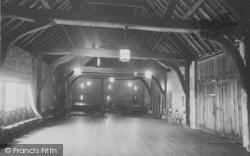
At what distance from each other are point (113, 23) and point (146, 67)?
8.81m

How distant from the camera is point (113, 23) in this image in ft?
21.4

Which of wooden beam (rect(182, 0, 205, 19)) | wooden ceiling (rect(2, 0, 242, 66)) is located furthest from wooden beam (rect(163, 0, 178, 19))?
wooden beam (rect(182, 0, 205, 19))

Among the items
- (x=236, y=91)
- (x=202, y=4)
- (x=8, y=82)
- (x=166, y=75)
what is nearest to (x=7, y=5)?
(x=8, y=82)

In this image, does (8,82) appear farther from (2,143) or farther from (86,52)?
(86,52)

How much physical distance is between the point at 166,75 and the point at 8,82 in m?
9.95

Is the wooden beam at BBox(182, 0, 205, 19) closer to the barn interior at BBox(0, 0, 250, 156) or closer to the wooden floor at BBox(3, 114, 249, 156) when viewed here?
the barn interior at BBox(0, 0, 250, 156)

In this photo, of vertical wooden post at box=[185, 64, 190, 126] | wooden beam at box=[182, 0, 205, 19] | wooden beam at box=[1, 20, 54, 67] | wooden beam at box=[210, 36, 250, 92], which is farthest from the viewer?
vertical wooden post at box=[185, 64, 190, 126]

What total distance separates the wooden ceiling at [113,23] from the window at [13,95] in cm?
152

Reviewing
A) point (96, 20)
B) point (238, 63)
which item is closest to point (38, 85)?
point (96, 20)

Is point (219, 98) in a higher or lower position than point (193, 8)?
lower

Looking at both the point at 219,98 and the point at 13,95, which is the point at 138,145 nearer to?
the point at 219,98

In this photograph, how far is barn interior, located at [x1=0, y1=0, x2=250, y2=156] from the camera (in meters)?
6.39

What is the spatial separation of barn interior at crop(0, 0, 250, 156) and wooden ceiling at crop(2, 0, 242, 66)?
28 millimetres

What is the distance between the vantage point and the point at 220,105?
865cm
